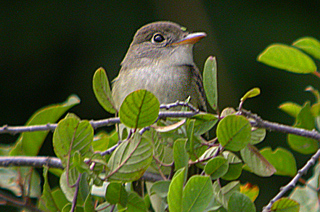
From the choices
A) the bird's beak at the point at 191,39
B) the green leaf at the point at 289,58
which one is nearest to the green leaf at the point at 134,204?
the green leaf at the point at 289,58

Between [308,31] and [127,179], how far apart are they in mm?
3788

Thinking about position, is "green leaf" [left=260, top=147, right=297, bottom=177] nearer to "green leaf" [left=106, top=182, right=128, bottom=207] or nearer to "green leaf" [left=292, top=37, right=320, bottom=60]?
"green leaf" [left=292, top=37, right=320, bottom=60]

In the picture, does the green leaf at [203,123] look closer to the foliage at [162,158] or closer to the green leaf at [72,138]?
the foliage at [162,158]

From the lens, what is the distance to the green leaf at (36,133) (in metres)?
1.75

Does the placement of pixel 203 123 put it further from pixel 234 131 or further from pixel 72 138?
pixel 72 138

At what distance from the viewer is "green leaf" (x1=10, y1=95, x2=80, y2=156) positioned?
1.75 meters

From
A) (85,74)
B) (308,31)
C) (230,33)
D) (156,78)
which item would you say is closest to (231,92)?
(230,33)

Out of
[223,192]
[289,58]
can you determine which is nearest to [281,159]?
[289,58]

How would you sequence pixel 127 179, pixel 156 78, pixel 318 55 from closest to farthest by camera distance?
pixel 127 179 → pixel 318 55 → pixel 156 78

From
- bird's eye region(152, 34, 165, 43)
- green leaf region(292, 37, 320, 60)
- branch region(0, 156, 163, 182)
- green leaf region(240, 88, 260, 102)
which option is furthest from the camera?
bird's eye region(152, 34, 165, 43)

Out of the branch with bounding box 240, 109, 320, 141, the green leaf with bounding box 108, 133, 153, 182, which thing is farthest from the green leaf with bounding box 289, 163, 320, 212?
the green leaf with bounding box 108, 133, 153, 182

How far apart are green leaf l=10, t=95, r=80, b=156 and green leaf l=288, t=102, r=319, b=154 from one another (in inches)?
32.4

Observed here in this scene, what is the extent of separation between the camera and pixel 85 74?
477cm

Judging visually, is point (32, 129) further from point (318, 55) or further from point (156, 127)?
point (318, 55)
